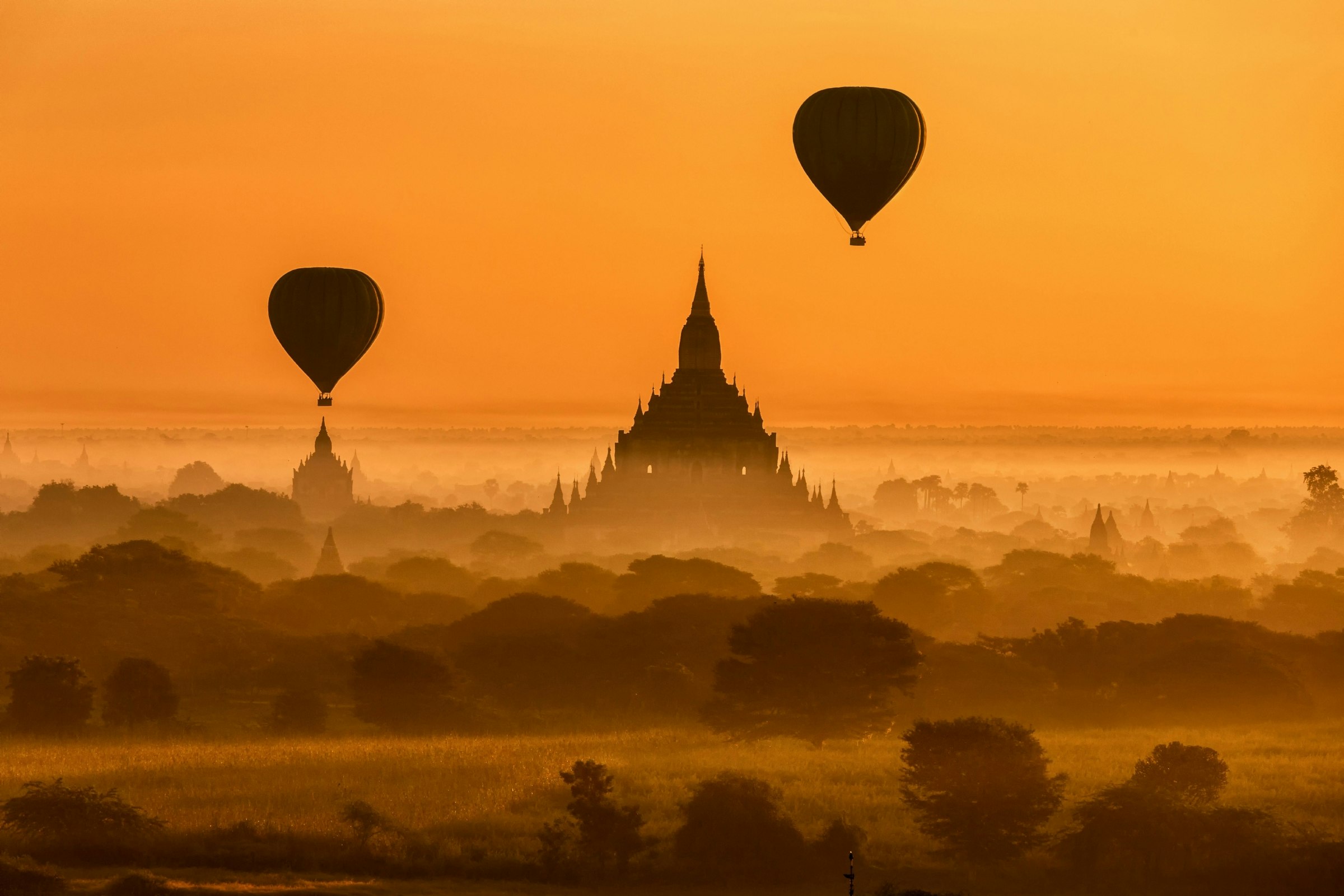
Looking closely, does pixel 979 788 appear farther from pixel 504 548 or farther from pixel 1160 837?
pixel 504 548

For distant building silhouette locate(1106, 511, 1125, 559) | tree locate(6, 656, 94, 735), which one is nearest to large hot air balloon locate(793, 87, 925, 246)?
tree locate(6, 656, 94, 735)

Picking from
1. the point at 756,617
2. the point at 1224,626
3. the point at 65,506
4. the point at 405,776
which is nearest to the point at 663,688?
the point at 756,617

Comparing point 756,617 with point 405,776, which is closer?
point 405,776

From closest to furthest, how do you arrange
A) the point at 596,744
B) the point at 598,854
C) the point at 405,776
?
the point at 598,854, the point at 405,776, the point at 596,744

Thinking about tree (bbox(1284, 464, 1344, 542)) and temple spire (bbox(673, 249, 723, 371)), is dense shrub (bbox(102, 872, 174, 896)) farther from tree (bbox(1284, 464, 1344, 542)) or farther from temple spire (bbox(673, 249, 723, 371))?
tree (bbox(1284, 464, 1344, 542))

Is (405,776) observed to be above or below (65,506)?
below

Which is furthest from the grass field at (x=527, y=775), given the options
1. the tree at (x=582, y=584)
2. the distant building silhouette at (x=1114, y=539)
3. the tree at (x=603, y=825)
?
the distant building silhouette at (x=1114, y=539)

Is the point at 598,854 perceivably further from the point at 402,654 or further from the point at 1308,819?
the point at 402,654

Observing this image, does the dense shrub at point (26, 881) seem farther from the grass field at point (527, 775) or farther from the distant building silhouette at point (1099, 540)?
the distant building silhouette at point (1099, 540)
